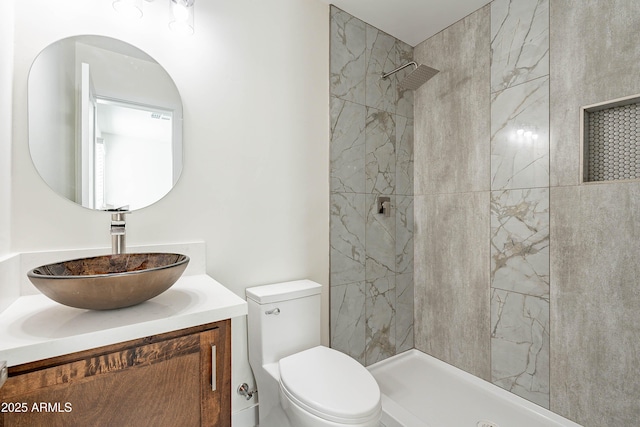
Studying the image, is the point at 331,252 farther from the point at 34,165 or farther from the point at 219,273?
the point at 34,165

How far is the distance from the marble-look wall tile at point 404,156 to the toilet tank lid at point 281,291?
1033 millimetres

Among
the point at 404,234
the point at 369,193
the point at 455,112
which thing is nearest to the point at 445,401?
the point at 404,234

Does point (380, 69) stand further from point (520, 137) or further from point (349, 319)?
point (349, 319)

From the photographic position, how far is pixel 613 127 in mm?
1478

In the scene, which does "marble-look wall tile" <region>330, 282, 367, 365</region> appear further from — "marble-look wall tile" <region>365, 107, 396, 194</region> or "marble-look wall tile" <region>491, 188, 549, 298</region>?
"marble-look wall tile" <region>491, 188, 549, 298</region>

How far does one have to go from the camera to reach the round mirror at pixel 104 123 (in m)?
1.18

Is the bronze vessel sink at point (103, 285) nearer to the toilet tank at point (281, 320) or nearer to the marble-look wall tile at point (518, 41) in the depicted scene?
the toilet tank at point (281, 320)

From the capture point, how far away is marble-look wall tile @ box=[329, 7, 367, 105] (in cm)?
194

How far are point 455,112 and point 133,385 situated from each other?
7.31 feet

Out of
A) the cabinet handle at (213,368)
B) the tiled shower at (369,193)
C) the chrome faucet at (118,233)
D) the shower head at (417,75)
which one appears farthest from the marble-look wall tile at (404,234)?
the chrome faucet at (118,233)

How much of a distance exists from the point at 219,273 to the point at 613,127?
206 cm

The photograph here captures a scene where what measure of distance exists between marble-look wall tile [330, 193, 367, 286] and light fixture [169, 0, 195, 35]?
1153mm

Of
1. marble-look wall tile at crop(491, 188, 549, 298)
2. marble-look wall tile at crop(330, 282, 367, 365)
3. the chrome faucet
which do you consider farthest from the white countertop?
marble-look wall tile at crop(491, 188, 549, 298)

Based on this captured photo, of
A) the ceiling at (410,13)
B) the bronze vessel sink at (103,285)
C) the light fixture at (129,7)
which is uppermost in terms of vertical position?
the ceiling at (410,13)
